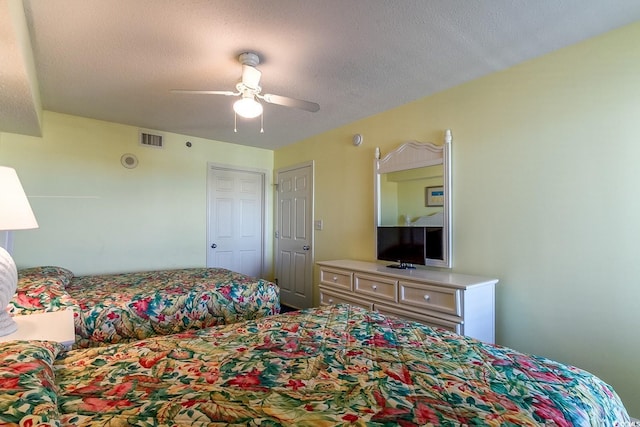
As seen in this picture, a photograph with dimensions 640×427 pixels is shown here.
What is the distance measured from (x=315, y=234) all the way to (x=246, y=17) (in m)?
2.76

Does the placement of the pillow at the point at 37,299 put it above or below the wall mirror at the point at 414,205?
below

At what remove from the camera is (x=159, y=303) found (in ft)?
7.89

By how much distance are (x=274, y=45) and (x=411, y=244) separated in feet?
6.12

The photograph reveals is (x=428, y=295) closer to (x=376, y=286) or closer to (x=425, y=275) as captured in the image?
(x=425, y=275)

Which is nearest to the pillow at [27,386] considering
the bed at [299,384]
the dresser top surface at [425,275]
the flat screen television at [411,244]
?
the bed at [299,384]

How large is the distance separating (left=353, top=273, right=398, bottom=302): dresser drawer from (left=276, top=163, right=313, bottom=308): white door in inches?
54.2

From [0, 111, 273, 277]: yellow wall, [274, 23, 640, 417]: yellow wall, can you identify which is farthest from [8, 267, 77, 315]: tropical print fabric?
[274, 23, 640, 417]: yellow wall

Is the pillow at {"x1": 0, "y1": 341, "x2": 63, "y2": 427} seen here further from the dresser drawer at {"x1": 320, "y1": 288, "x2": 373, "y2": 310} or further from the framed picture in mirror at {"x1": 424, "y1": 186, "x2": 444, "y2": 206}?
the framed picture in mirror at {"x1": 424, "y1": 186, "x2": 444, "y2": 206}

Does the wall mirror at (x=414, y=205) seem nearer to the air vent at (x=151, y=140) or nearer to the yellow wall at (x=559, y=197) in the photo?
the yellow wall at (x=559, y=197)

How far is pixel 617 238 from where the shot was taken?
74.9 inches

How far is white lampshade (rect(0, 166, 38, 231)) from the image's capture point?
1300 millimetres

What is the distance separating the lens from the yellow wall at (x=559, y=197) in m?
1.88

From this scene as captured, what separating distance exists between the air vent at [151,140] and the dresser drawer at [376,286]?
2.86 m

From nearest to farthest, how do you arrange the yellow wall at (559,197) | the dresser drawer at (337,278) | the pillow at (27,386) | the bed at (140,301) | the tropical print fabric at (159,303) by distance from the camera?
the pillow at (27,386) → the yellow wall at (559,197) → the bed at (140,301) → the tropical print fabric at (159,303) → the dresser drawer at (337,278)
